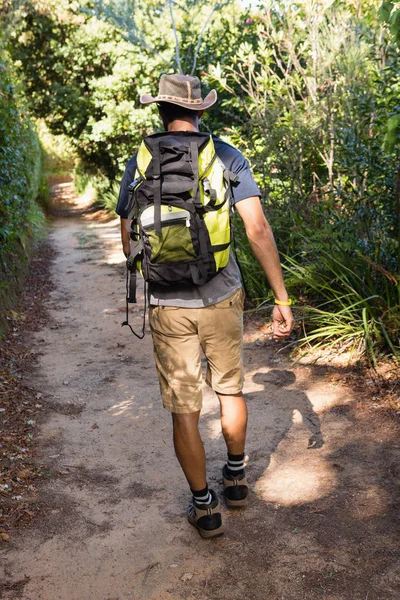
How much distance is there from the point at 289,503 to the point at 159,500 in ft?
2.32

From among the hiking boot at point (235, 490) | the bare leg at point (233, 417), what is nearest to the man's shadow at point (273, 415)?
the hiking boot at point (235, 490)

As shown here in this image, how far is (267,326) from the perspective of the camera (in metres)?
6.48

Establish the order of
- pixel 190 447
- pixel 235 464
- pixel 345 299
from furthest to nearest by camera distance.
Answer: pixel 345 299, pixel 235 464, pixel 190 447

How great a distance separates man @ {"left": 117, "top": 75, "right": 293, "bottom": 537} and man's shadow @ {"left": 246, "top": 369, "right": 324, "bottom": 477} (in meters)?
0.82

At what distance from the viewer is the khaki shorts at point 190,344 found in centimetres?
297

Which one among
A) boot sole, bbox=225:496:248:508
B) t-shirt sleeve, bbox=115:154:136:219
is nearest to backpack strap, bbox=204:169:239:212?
t-shirt sleeve, bbox=115:154:136:219

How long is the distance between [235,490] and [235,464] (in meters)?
0.14

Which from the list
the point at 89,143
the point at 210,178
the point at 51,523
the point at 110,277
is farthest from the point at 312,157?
the point at 89,143

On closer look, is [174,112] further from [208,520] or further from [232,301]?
[208,520]

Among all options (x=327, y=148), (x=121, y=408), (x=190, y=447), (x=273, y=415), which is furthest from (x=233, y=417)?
(x=327, y=148)

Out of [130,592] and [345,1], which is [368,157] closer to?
[345,1]

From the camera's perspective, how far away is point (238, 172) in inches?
116

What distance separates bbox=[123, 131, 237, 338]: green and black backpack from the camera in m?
2.76

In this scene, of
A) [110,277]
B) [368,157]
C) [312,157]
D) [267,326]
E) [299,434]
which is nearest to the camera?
[299,434]
